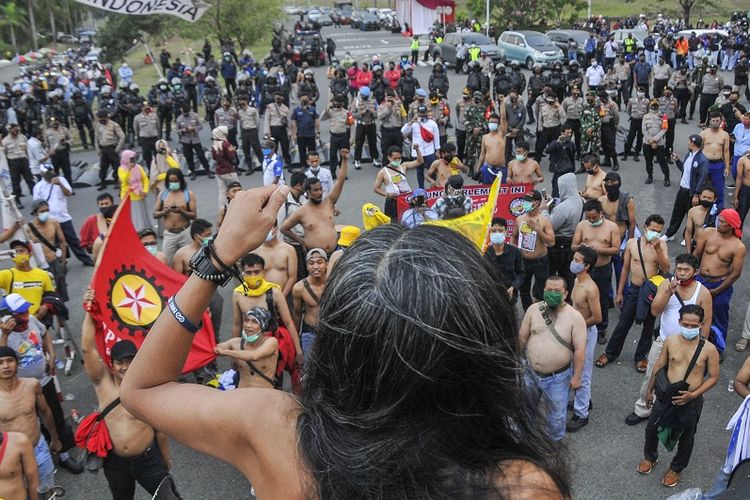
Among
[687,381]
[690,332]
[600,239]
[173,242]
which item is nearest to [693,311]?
[690,332]

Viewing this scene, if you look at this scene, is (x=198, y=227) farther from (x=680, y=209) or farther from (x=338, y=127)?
(x=338, y=127)

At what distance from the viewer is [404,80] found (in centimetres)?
2055

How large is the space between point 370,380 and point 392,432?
0.09 metres

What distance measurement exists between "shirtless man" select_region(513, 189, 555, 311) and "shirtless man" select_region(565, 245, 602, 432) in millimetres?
1126

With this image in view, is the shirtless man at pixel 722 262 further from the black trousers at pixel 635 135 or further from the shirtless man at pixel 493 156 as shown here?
the black trousers at pixel 635 135

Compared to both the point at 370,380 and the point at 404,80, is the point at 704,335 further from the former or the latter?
the point at 404,80

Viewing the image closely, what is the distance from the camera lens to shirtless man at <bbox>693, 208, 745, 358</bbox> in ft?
23.7

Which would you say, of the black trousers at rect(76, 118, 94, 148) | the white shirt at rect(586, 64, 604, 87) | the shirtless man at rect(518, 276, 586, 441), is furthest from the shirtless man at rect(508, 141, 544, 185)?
the black trousers at rect(76, 118, 94, 148)

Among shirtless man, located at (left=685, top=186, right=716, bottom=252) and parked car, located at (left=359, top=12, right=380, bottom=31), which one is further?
parked car, located at (left=359, top=12, right=380, bottom=31)

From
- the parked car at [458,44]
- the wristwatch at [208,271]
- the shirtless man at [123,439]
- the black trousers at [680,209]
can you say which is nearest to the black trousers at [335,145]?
the black trousers at [680,209]

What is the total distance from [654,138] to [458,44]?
18501 mm

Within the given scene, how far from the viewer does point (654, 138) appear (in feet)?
43.7

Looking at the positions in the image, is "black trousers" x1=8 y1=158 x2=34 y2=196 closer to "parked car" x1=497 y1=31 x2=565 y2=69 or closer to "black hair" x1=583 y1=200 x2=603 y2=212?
"black hair" x1=583 y1=200 x2=603 y2=212

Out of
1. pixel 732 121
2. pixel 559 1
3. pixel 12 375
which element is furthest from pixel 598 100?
pixel 559 1
